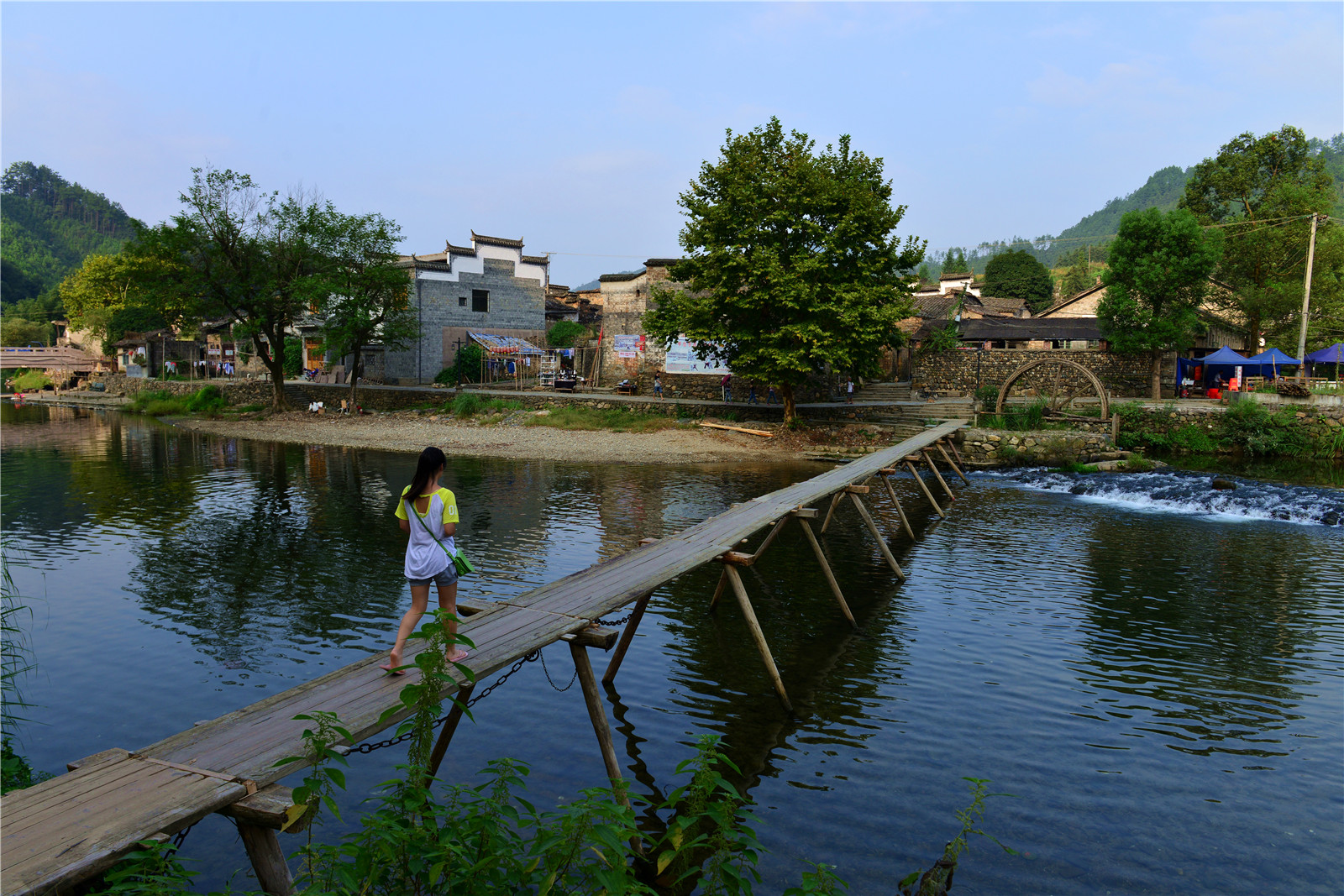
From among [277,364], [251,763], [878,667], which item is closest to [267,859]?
[251,763]

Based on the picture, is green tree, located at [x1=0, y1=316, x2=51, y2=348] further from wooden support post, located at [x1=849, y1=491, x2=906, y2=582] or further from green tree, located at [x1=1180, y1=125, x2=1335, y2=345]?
green tree, located at [x1=1180, y1=125, x2=1335, y2=345]

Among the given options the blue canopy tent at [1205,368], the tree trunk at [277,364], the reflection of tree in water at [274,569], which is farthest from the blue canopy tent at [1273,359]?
the tree trunk at [277,364]

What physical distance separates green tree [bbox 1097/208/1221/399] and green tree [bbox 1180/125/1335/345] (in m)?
5.85

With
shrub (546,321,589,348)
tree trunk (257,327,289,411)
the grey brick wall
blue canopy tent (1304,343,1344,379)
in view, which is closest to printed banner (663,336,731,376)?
shrub (546,321,589,348)

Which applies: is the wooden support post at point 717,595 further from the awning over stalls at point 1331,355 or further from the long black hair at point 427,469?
the awning over stalls at point 1331,355

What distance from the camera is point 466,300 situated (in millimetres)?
43625

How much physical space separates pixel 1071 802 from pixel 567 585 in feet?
16.4

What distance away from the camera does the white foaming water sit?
60.1ft

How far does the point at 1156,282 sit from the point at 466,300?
34.1 m

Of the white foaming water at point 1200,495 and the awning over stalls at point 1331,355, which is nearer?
the white foaming water at point 1200,495

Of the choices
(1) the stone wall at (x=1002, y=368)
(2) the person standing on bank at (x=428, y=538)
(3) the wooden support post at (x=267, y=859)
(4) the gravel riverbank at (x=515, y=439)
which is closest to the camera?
(3) the wooden support post at (x=267, y=859)

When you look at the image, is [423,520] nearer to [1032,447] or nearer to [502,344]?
[1032,447]

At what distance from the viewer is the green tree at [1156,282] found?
3228cm

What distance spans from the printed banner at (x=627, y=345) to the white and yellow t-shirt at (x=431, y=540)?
35.4 meters
